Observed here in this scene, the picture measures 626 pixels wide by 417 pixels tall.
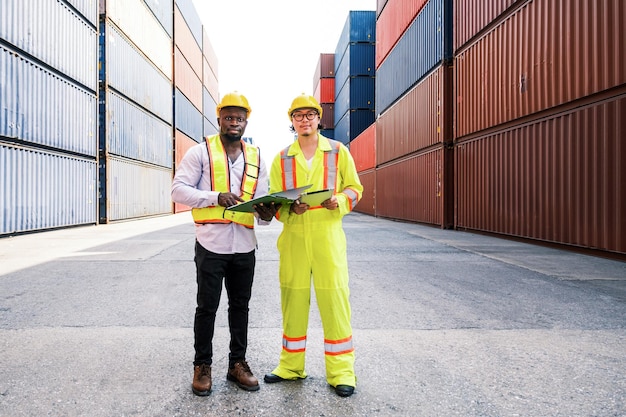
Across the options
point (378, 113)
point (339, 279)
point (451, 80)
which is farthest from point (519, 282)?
point (378, 113)

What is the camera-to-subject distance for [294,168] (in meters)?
2.97

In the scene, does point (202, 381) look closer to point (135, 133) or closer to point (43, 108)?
point (43, 108)

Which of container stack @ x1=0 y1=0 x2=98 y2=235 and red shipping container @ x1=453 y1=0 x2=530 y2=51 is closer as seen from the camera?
container stack @ x1=0 y1=0 x2=98 y2=235

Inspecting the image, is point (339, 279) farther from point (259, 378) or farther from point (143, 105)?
point (143, 105)

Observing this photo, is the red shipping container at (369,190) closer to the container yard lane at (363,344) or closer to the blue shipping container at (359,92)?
the blue shipping container at (359,92)

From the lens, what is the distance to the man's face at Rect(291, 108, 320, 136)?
116 inches

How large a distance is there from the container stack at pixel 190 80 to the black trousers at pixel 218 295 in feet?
91.8

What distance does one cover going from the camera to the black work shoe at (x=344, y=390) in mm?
2682

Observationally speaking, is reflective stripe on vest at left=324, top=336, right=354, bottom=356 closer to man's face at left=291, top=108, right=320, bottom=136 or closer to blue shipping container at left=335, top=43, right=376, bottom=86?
man's face at left=291, top=108, right=320, bottom=136

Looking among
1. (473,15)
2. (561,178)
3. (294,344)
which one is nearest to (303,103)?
(294,344)

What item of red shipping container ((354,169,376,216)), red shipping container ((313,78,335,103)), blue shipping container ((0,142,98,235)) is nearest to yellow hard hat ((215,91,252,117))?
blue shipping container ((0,142,98,235))

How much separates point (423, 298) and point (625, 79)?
6.17 metres

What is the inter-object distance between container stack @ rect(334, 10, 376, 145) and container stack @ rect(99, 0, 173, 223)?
1261 cm

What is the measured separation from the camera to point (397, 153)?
859 inches
